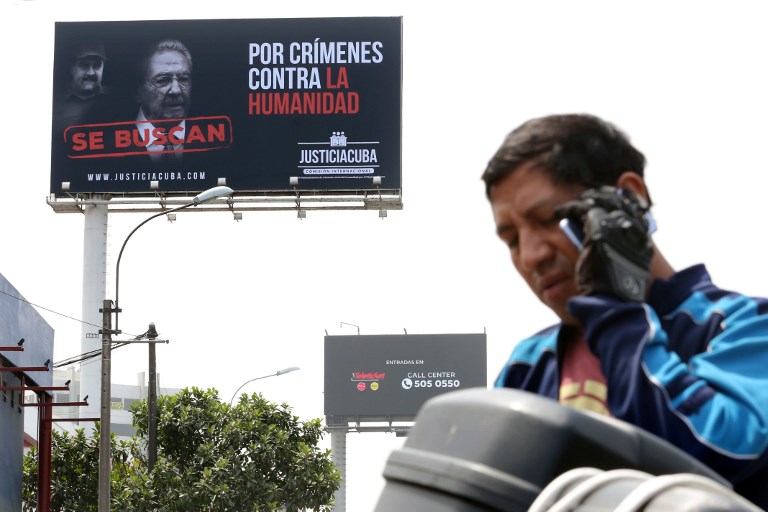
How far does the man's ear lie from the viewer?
73.8 inches

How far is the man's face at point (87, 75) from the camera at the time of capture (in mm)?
42250

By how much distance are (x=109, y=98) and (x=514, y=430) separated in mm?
41688

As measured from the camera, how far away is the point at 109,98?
42.2 m

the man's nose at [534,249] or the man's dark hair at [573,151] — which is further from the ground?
the man's dark hair at [573,151]

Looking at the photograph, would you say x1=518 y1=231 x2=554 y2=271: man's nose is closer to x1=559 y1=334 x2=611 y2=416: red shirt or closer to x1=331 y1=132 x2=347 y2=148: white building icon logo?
x1=559 y1=334 x2=611 y2=416: red shirt

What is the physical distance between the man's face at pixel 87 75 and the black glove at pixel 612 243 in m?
41.6

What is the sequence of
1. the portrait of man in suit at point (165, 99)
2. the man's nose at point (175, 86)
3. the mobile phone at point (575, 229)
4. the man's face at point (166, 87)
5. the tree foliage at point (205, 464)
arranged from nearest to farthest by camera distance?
the mobile phone at point (575, 229), the tree foliage at point (205, 464), the portrait of man in suit at point (165, 99), the man's face at point (166, 87), the man's nose at point (175, 86)

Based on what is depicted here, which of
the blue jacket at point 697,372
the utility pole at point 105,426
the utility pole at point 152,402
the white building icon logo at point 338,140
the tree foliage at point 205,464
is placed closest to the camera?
the blue jacket at point 697,372

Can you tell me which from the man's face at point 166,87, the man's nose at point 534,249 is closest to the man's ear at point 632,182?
the man's nose at point 534,249

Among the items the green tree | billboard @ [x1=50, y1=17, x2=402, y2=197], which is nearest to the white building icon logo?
billboard @ [x1=50, y1=17, x2=402, y2=197]

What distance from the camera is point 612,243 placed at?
5.62ft

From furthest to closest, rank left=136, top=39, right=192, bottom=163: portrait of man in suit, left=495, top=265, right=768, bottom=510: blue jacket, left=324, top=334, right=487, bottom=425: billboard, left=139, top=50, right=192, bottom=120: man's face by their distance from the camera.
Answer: left=324, top=334, right=487, bottom=425: billboard
left=139, top=50, right=192, bottom=120: man's face
left=136, top=39, right=192, bottom=163: portrait of man in suit
left=495, top=265, right=768, bottom=510: blue jacket

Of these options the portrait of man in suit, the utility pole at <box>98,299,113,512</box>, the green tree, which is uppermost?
the portrait of man in suit

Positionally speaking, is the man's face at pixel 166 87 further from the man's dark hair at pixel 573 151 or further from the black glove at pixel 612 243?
the black glove at pixel 612 243
